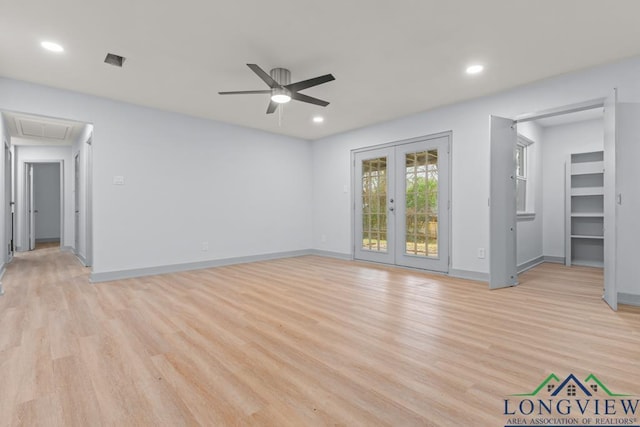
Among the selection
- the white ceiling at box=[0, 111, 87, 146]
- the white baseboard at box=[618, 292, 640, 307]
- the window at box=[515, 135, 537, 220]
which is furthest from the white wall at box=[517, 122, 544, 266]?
the white ceiling at box=[0, 111, 87, 146]

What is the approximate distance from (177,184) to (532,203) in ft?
20.5

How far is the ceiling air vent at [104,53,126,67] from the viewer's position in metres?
3.20

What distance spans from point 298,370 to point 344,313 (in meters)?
1.11

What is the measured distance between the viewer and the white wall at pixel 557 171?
5.54 metres

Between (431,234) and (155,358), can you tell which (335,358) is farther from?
(431,234)

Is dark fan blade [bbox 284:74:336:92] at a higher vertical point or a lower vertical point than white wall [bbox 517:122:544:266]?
higher

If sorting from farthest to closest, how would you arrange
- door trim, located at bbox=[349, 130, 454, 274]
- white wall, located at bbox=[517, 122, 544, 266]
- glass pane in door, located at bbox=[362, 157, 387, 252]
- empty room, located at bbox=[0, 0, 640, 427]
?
1. glass pane in door, located at bbox=[362, 157, 387, 252]
2. white wall, located at bbox=[517, 122, 544, 266]
3. door trim, located at bbox=[349, 130, 454, 274]
4. empty room, located at bbox=[0, 0, 640, 427]

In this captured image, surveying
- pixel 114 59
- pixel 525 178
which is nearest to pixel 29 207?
pixel 114 59

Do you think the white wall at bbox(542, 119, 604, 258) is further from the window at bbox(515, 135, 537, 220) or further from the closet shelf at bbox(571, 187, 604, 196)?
the window at bbox(515, 135, 537, 220)

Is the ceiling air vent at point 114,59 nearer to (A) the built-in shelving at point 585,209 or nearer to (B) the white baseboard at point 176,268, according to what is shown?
(B) the white baseboard at point 176,268

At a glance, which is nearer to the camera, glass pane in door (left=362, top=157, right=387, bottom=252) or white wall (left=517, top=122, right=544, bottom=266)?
white wall (left=517, top=122, right=544, bottom=266)

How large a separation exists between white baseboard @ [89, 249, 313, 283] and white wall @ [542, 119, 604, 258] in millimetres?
5063

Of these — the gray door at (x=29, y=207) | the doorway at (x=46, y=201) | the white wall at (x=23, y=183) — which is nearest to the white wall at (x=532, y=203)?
the white wall at (x=23, y=183)

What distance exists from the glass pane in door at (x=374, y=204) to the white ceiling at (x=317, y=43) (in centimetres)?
174
